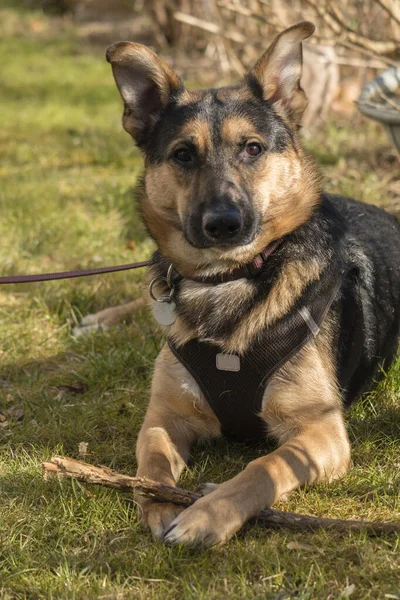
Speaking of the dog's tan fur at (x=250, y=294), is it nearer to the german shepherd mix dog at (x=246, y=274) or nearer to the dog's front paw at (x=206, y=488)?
the german shepherd mix dog at (x=246, y=274)

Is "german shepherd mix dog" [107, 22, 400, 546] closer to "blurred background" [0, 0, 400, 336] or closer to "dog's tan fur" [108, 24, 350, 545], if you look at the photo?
"dog's tan fur" [108, 24, 350, 545]

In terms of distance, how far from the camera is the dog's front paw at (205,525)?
2.96 m

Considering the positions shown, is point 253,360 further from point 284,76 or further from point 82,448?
point 284,76

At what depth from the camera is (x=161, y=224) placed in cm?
390

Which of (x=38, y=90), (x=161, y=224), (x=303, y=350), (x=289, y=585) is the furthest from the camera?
(x=38, y=90)

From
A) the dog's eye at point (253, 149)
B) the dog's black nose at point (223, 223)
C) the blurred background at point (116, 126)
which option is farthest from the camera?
the blurred background at point (116, 126)

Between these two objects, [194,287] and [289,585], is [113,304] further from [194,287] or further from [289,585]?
[289,585]

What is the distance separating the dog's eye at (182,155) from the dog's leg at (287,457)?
1.01m

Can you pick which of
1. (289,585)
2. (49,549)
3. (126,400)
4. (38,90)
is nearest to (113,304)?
(126,400)

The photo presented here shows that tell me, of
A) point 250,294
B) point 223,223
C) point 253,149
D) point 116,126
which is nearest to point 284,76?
point 253,149

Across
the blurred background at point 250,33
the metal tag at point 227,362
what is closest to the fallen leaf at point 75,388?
the metal tag at point 227,362

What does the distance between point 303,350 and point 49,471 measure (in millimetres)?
1195

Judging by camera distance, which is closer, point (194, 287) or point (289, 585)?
point (289, 585)

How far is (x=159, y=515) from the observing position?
10.3ft
